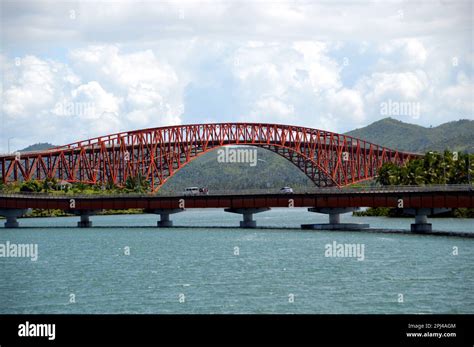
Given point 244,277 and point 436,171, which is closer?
point 244,277

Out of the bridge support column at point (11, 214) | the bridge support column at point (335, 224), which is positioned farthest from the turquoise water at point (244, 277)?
the bridge support column at point (11, 214)

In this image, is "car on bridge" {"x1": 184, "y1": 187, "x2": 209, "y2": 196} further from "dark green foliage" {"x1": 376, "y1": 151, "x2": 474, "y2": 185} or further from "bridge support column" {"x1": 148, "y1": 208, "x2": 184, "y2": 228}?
"dark green foliage" {"x1": 376, "y1": 151, "x2": 474, "y2": 185}

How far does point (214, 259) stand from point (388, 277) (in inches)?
834

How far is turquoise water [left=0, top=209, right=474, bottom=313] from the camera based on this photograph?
163ft

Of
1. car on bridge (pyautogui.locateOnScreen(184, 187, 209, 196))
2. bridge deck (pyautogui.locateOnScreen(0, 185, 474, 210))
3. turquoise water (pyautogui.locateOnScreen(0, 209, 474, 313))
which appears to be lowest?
turquoise water (pyautogui.locateOnScreen(0, 209, 474, 313))

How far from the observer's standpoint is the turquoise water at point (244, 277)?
49719mm

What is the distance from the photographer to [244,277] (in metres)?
62.7

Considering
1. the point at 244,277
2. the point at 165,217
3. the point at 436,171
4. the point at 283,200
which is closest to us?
the point at 244,277

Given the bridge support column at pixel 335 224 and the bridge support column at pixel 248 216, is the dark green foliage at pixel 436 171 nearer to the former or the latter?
the bridge support column at pixel 335 224

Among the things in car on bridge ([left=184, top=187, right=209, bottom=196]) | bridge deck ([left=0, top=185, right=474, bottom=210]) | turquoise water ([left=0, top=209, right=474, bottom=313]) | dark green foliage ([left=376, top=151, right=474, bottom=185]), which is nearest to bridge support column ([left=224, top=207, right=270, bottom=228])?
bridge deck ([left=0, top=185, right=474, bottom=210])

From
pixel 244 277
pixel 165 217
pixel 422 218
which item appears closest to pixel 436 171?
pixel 165 217

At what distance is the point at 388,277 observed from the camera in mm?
61062

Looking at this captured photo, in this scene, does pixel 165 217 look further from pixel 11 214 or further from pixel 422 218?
pixel 422 218
